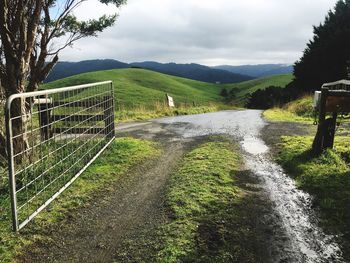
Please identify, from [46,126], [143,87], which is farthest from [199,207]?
Answer: [143,87]

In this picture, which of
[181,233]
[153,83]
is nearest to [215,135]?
[181,233]

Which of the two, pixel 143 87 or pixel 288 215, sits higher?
pixel 288 215

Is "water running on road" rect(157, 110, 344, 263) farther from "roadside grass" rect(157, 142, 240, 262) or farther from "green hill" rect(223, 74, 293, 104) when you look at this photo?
"green hill" rect(223, 74, 293, 104)

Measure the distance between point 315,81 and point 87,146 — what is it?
36.6 meters

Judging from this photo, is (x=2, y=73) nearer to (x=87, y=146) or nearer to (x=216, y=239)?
(x=87, y=146)

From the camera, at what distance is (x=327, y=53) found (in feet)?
129

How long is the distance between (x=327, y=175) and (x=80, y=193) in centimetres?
513

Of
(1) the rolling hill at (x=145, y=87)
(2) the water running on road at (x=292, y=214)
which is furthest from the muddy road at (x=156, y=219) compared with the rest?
(1) the rolling hill at (x=145, y=87)

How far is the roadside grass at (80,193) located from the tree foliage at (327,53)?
30513 millimetres

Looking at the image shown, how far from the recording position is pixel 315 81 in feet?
134

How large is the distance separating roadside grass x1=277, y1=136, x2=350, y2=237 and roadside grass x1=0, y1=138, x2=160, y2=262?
3.79 m

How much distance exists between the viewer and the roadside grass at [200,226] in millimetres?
4734

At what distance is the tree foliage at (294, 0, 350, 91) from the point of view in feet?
125

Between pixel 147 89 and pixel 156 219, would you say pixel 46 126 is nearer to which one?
pixel 156 219
